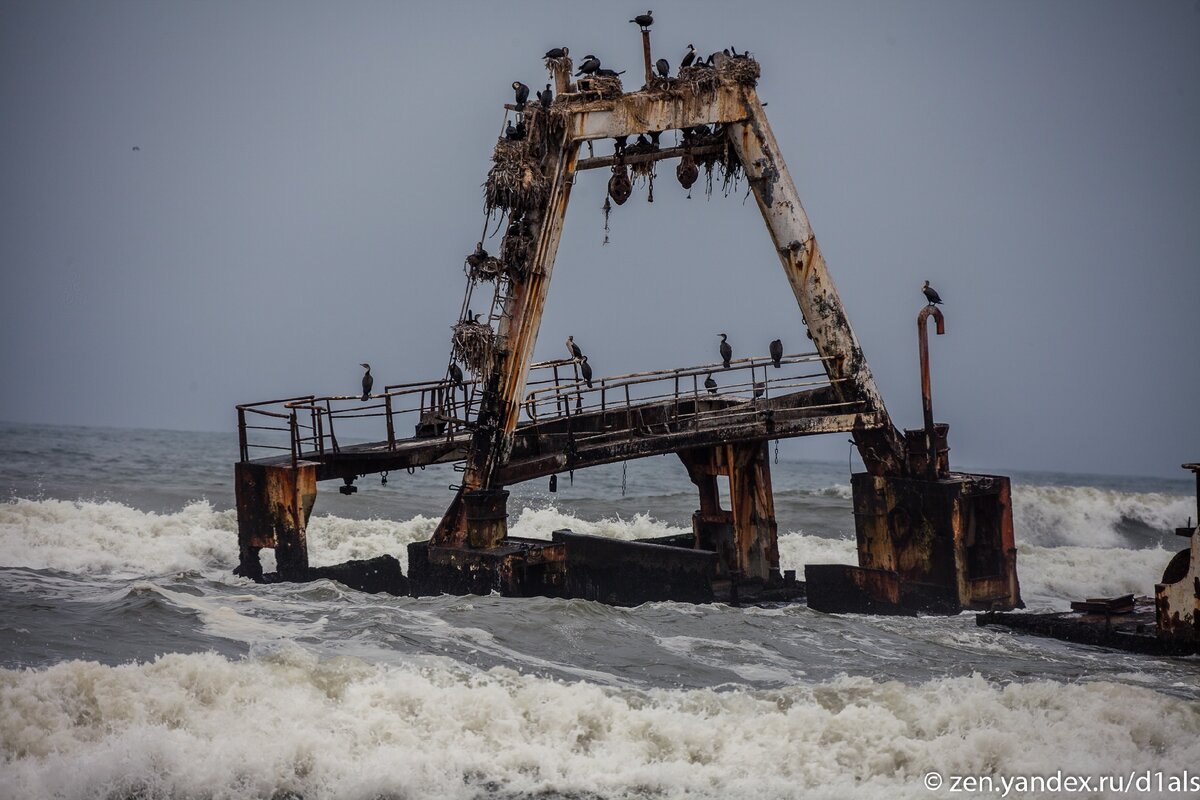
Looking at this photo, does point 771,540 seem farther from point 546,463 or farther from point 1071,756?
point 1071,756

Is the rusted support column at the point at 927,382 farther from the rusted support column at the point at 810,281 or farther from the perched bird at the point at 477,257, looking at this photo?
the perched bird at the point at 477,257

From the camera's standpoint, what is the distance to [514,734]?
45.1 ft

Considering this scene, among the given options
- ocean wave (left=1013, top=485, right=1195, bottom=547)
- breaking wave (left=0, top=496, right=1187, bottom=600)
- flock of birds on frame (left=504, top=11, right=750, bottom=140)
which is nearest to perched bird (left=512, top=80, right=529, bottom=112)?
flock of birds on frame (left=504, top=11, right=750, bottom=140)

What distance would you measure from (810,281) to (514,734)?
444 inches

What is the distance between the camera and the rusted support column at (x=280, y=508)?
21.0 meters

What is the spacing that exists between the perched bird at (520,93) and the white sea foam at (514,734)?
10000 mm

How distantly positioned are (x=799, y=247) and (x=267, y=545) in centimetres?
981

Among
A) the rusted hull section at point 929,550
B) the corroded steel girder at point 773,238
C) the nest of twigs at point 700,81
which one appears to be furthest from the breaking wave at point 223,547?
the nest of twigs at point 700,81

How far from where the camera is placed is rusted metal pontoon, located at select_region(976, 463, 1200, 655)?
57.8 feet

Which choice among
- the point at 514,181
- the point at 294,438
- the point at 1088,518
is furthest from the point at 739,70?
the point at 1088,518

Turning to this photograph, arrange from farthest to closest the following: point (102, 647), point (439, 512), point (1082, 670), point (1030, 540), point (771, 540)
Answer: point (1030, 540) → point (439, 512) → point (771, 540) → point (1082, 670) → point (102, 647)

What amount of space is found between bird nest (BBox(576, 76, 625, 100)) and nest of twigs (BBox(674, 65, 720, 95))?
38.7 inches

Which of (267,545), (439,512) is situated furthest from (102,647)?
(439,512)

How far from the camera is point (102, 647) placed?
52.9 ft
